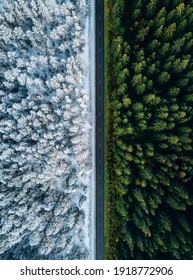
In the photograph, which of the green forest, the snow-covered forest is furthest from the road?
the snow-covered forest

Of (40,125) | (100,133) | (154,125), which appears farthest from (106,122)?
(40,125)

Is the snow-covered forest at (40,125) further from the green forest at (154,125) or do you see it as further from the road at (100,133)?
the green forest at (154,125)

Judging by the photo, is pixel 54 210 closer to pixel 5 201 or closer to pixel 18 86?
pixel 5 201

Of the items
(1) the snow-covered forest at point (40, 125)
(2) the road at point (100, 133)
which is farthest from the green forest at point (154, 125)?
(1) the snow-covered forest at point (40, 125)

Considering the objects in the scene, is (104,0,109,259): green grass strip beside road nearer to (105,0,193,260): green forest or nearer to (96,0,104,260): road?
(96,0,104,260): road

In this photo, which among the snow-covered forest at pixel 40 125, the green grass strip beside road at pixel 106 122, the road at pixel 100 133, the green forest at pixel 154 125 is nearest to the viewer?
the green forest at pixel 154 125

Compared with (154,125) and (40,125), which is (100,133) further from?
(40,125)

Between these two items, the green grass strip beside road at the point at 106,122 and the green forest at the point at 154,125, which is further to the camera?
the green grass strip beside road at the point at 106,122
